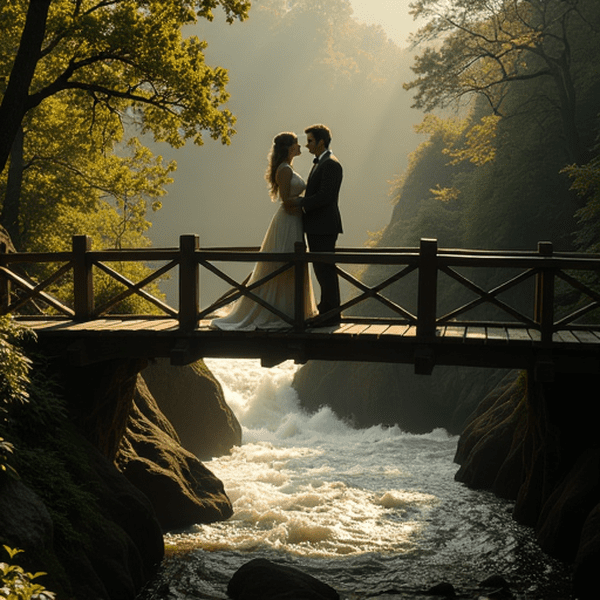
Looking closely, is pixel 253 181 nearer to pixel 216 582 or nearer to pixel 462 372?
pixel 462 372

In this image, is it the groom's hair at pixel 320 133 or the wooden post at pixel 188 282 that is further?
the groom's hair at pixel 320 133

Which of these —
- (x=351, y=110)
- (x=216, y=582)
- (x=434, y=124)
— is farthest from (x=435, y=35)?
(x=351, y=110)

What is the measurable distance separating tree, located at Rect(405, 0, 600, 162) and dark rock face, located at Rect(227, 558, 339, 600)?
16392 mm

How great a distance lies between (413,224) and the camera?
32.5 meters

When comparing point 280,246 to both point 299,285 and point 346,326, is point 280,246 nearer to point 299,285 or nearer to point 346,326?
point 299,285

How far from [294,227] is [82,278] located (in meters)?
2.90

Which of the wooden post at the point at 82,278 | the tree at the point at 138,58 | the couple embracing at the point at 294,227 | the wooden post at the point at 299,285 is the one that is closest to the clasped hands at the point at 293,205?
the couple embracing at the point at 294,227

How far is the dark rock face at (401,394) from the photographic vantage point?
2300 centimetres

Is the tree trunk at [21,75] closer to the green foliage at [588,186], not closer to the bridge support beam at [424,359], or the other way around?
the bridge support beam at [424,359]

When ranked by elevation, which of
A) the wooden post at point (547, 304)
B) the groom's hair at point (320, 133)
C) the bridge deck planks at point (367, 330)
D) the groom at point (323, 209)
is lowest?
the bridge deck planks at point (367, 330)

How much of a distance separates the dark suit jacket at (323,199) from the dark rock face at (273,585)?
13.9 ft

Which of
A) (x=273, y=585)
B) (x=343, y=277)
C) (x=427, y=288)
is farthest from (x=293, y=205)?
(x=273, y=585)

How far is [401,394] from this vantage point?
954 inches

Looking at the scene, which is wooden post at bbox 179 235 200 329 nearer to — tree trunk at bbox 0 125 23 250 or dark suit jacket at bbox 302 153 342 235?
dark suit jacket at bbox 302 153 342 235
